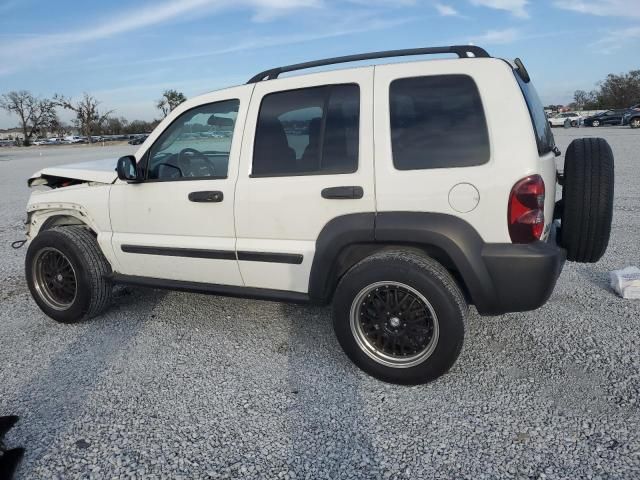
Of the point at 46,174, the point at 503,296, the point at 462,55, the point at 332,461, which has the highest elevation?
the point at 462,55

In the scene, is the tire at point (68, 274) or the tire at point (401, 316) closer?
the tire at point (401, 316)

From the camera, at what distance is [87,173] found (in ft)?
13.7

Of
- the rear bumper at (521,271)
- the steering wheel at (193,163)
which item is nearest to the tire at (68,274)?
the steering wheel at (193,163)

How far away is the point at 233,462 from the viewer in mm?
2490

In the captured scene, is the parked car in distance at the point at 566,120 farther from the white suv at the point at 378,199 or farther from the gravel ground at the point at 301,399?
the white suv at the point at 378,199

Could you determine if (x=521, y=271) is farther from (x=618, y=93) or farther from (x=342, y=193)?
(x=618, y=93)

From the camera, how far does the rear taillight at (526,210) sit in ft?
8.93

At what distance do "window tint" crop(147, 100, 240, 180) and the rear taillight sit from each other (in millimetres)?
1968

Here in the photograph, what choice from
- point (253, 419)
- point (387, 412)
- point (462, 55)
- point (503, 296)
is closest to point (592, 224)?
point (503, 296)

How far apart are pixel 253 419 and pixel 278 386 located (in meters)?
0.37

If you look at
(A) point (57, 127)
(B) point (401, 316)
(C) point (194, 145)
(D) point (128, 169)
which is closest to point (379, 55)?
(C) point (194, 145)

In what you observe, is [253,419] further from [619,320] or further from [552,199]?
[619,320]

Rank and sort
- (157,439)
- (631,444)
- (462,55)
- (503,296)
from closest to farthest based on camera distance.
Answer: (631,444) → (157,439) → (503,296) → (462,55)

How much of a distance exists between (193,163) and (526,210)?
2.42m
